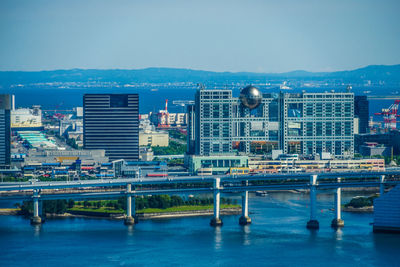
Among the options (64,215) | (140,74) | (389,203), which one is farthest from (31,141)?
(140,74)

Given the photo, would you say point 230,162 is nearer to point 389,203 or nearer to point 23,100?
point 389,203

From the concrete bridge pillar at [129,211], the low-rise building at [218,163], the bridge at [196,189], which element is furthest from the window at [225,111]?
the concrete bridge pillar at [129,211]

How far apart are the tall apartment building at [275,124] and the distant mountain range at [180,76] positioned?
101204mm

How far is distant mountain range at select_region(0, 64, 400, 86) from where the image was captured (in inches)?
5901

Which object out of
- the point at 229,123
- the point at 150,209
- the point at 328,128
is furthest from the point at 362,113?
the point at 150,209

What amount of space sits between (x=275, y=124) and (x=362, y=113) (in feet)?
44.4

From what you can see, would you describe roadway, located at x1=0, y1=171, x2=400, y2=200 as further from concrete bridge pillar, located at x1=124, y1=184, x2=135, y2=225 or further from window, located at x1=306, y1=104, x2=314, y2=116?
window, located at x1=306, y1=104, x2=314, y2=116

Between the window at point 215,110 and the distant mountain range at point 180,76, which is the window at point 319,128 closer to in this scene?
the window at point 215,110

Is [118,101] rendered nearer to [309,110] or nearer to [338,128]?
[309,110]

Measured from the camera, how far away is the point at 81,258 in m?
25.9

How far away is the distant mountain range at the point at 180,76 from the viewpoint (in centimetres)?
14988

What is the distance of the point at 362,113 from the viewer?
56.9 m

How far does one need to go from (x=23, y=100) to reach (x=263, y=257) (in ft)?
284

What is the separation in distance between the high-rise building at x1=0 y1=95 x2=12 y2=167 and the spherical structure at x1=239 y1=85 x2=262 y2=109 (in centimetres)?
984
